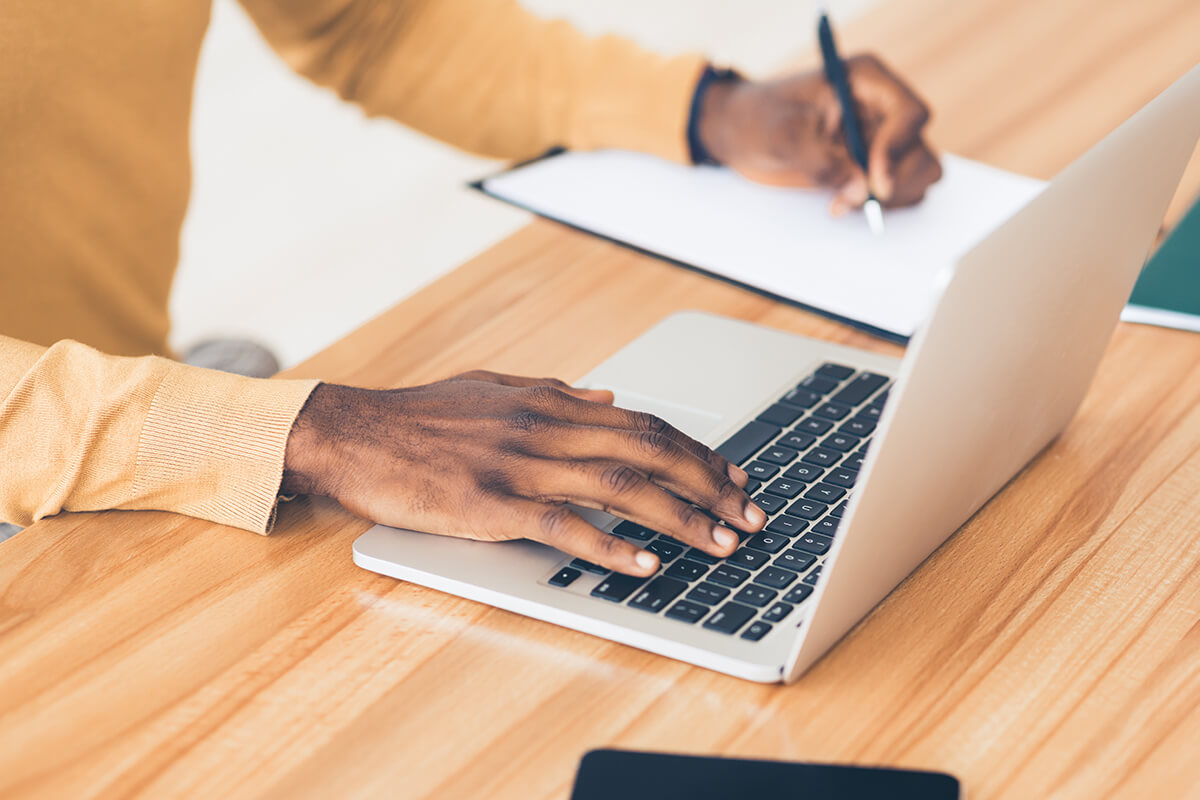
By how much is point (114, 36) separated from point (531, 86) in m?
0.40

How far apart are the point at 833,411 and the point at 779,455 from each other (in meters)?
0.06

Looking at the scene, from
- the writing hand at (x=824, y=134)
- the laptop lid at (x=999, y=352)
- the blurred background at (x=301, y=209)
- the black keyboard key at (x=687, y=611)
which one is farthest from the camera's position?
the blurred background at (x=301, y=209)

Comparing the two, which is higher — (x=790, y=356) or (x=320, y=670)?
(x=790, y=356)

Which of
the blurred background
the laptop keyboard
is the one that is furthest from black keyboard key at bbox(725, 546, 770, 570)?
the blurred background

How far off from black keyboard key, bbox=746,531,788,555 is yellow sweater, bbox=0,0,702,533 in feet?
0.93

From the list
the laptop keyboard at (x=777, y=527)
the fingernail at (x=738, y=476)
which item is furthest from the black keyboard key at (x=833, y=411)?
the fingernail at (x=738, y=476)

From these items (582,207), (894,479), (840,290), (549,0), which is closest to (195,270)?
(549,0)

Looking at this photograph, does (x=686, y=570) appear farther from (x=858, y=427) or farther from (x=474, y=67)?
(x=474, y=67)

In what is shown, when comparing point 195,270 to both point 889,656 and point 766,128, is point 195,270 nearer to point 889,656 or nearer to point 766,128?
point 766,128

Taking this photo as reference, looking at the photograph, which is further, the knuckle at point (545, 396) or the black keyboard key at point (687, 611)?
the knuckle at point (545, 396)

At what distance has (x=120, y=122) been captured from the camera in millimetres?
1090

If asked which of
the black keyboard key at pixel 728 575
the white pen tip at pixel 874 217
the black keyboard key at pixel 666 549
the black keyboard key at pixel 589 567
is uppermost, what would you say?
the white pen tip at pixel 874 217

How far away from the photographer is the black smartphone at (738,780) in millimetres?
487

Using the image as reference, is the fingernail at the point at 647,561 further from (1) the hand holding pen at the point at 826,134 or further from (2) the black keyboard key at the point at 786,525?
(1) the hand holding pen at the point at 826,134
